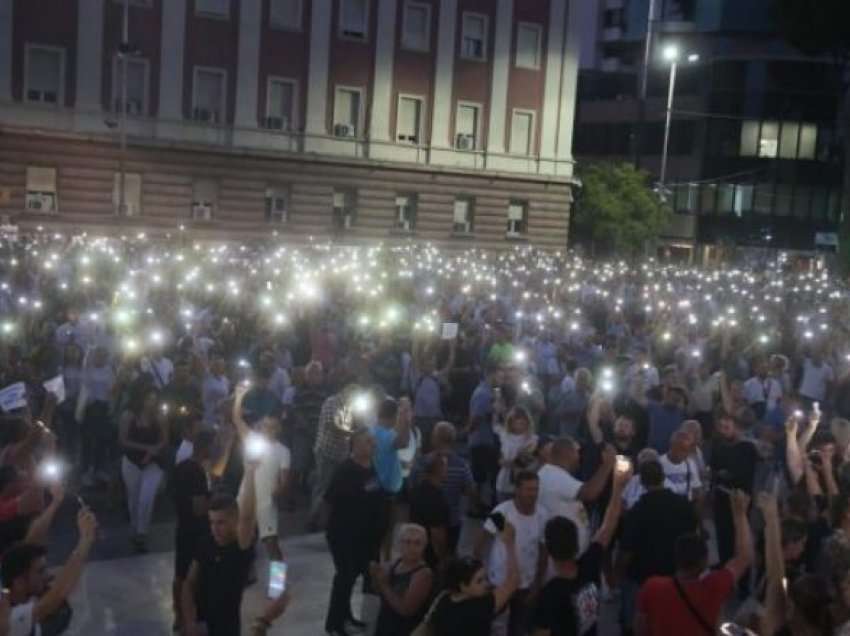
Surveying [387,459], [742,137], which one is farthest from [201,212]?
[742,137]

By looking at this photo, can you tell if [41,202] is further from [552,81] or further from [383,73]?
[552,81]

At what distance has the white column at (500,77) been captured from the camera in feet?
140

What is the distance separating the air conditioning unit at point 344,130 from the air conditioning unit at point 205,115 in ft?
13.8

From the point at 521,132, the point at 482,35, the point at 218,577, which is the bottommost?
the point at 218,577

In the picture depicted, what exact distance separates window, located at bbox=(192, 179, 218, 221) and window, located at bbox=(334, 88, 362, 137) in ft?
15.3

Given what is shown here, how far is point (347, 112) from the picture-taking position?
4019 centimetres

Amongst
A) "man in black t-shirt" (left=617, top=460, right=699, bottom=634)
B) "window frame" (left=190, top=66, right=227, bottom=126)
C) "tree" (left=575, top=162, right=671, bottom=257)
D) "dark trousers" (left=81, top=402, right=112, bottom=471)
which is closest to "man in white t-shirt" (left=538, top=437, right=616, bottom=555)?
"man in black t-shirt" (left=617, top=460, right=699, bottom=634)

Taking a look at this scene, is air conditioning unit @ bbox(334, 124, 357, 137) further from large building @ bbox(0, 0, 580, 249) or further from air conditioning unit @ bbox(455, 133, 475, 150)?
air conditioning unit @ bbox(455, 133, 475, 150)

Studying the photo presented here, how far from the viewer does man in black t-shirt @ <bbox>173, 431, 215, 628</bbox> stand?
26.0 ft

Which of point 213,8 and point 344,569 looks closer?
point 344,569

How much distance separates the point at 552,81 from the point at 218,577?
1542 inches

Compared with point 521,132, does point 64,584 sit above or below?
below

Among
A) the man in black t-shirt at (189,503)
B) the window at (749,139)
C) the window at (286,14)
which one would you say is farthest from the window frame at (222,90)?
the window at (749,139)

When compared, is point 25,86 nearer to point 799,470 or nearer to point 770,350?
point 770,350
